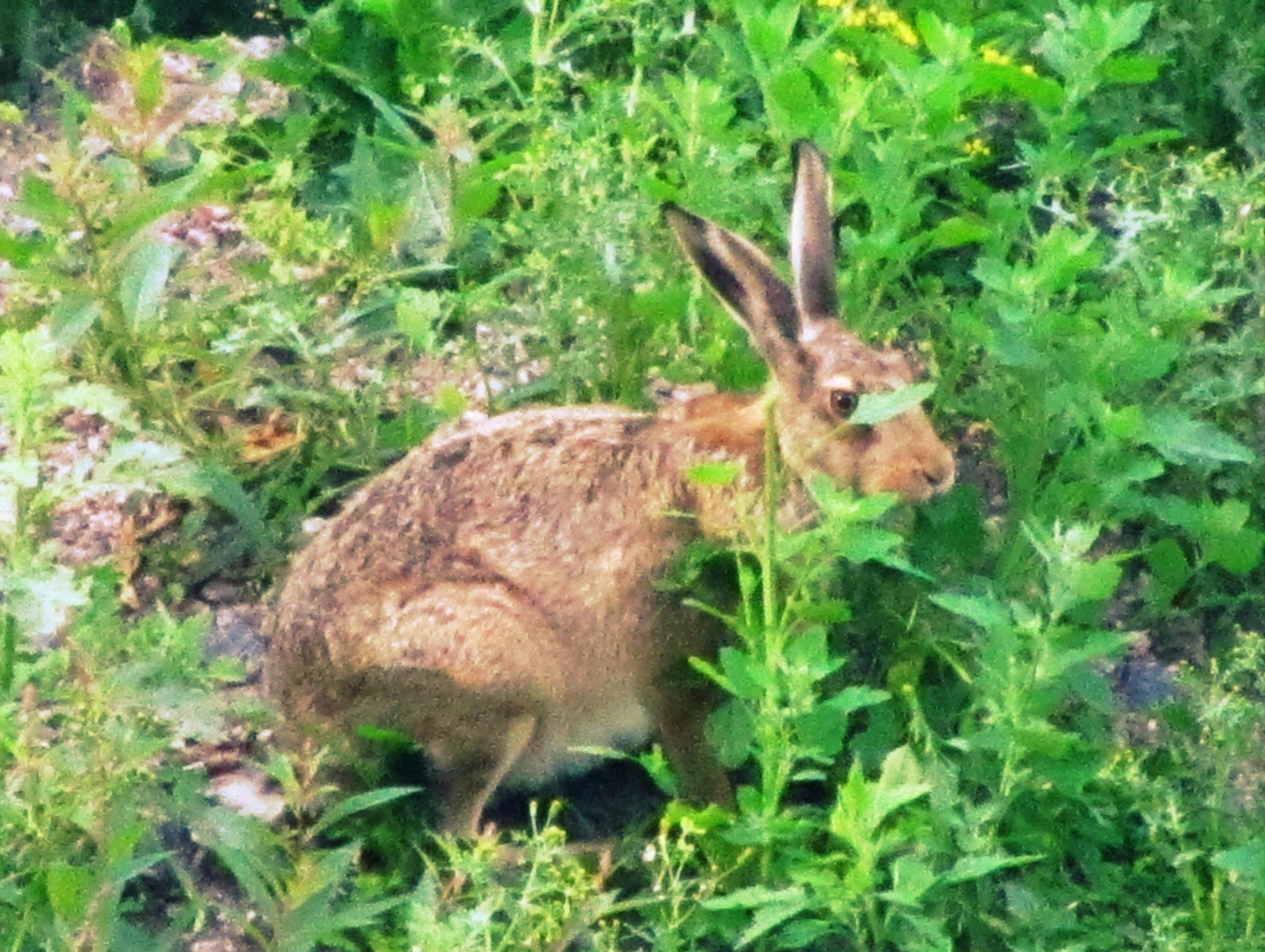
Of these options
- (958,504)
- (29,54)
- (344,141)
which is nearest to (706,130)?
(958,504)

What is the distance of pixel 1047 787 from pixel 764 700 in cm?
70

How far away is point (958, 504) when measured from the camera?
162 inches

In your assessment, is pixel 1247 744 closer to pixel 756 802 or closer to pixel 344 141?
pixel 756 802

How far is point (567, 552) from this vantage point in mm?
3982

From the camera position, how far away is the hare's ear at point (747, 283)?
12.7ft

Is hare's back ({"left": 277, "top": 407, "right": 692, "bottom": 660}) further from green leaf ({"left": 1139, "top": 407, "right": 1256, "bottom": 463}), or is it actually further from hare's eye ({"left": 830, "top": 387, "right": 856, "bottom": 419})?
green leaf ({"left": 1139, "top": 407, "right": 1256, "bottom": 463})

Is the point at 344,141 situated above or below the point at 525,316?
above

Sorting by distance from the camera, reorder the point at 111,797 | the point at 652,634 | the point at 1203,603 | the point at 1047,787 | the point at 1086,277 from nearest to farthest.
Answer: the point at 111,797, the point at 1047,787, the point at 652,634, the point at 1203,603, the point at 1086,277

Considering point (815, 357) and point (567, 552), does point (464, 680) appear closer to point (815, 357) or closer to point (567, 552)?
point (567, 552)

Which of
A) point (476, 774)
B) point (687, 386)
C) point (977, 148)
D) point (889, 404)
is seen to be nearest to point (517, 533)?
point (476, 774)

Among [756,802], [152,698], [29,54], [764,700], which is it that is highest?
[29,54]

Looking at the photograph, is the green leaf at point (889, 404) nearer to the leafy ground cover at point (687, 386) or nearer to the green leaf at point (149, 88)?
the leafy ground cover at point (687, 386)

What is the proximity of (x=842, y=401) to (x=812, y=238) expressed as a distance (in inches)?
16.8

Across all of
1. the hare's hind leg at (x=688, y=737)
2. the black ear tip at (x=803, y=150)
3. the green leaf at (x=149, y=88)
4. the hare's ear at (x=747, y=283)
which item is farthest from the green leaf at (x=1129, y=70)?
the green leaf at (x=149, y=88)
